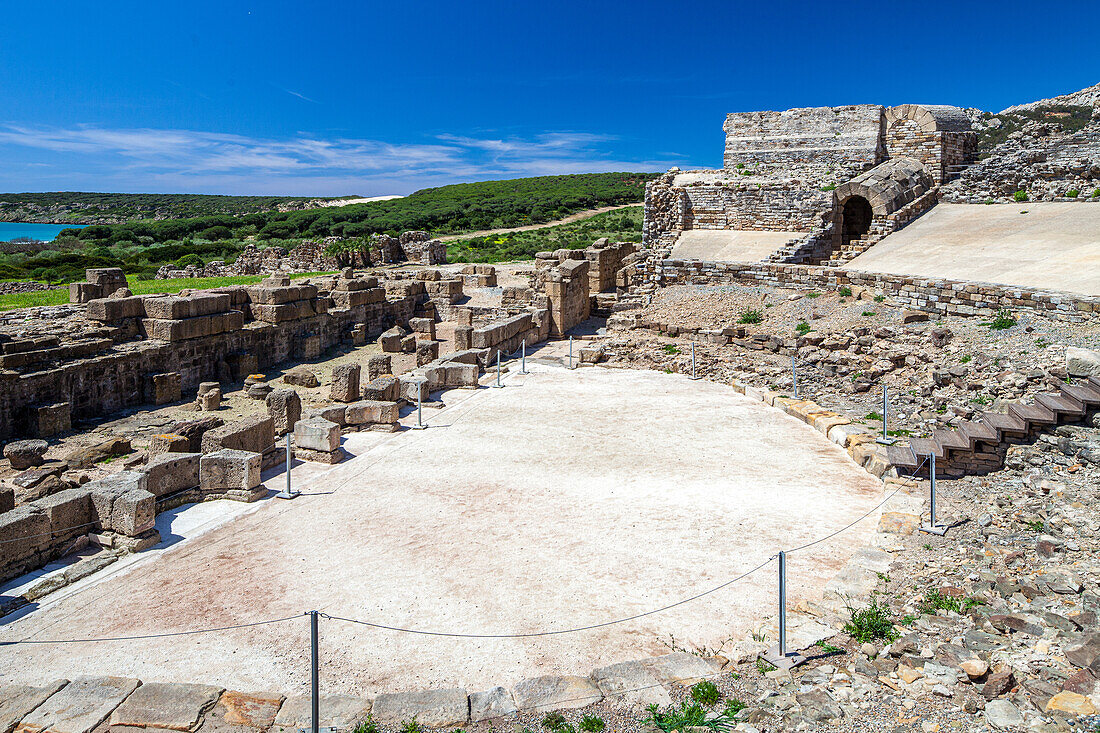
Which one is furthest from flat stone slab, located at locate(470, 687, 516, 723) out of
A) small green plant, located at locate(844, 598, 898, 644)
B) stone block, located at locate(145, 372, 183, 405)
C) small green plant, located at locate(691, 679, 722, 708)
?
stone block, located at locate(145, 372, 183, 405)

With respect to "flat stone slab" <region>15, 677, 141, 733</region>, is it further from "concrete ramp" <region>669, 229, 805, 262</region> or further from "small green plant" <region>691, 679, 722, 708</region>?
"concrete ramp" <region>669, 229, 805, 262</region>

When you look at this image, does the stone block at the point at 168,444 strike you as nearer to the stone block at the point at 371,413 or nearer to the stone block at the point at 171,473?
the stone block at the point at 171,473

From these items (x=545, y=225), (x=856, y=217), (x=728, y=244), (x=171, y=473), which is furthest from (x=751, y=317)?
(x=545, y=225)

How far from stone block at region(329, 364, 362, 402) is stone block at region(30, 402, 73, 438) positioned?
16.4 feet

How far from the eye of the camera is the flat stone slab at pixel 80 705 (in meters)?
4.96

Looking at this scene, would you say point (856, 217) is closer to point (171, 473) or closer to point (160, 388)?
point (160, 388)

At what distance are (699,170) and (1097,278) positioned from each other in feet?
54.7

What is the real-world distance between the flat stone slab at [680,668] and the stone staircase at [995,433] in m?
4.52

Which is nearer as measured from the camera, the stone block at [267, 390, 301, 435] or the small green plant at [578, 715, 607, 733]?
the small green plant at [578, 715, 607, 733]

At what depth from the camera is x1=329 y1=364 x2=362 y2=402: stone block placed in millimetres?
15023

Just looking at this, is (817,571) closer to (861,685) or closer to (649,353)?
(861,685)

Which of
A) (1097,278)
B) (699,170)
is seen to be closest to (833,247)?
(699,170)

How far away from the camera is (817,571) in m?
7.15

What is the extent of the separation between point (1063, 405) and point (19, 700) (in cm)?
1072
